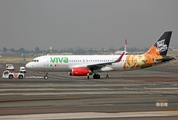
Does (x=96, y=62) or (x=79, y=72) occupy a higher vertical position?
(x=96, y=62)

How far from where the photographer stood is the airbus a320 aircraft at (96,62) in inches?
2445

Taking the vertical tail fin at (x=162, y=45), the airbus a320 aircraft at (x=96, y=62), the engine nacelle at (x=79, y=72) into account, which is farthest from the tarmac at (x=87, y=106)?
the vertical tail fin at (x=162, y=45)

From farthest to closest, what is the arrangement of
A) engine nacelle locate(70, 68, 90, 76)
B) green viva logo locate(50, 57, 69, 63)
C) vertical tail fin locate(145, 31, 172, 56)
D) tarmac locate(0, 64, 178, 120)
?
vertical tail fin locate(145, 31, 172, 56), green viva logo locate(50, 57, 69, 63), engine nacelle locate(70, 68, 90, 76), tarmac locate(0, 64, 178, 120)

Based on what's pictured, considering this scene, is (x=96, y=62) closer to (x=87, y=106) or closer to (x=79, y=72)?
(x=79, y=72)

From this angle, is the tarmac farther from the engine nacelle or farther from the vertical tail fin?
the vertical tail fin

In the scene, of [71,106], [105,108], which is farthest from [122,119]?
[71,106]

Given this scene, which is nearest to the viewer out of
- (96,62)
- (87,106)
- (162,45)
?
(87,106)

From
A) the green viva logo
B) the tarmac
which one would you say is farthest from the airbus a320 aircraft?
the tarmac

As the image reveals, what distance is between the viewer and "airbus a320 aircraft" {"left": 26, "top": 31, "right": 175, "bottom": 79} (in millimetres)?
62094

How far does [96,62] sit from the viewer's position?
208 feet

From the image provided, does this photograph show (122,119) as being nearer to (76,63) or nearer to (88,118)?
(88,118)

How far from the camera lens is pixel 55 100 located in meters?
32.2

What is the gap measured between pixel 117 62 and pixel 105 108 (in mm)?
36218

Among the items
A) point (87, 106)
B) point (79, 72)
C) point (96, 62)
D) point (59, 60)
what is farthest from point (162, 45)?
point (87, 106)
